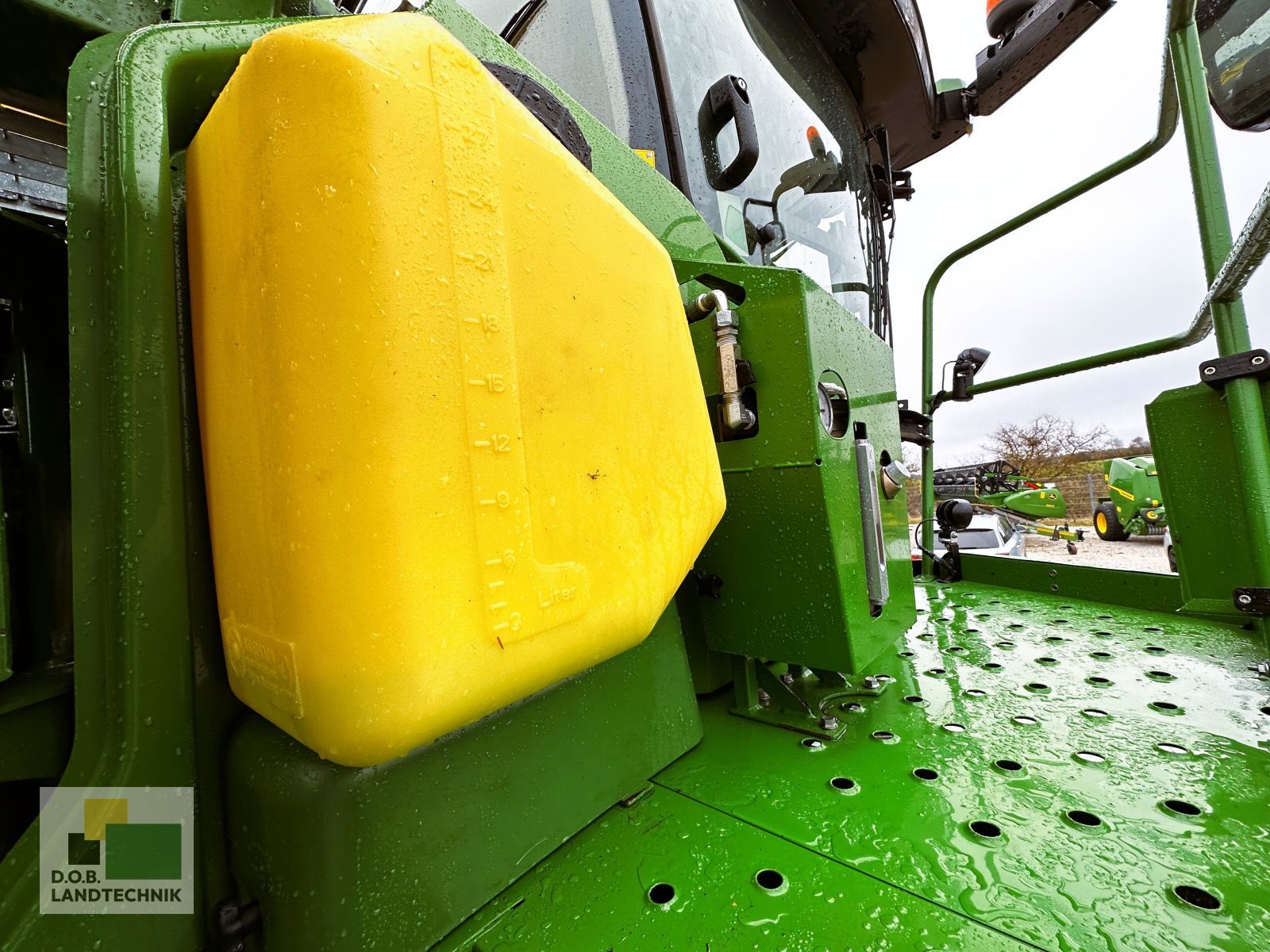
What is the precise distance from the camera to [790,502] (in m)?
1.08

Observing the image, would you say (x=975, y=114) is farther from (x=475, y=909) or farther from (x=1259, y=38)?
(x=475, y=909)

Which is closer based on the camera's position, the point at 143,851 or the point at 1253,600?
the point at 143,851

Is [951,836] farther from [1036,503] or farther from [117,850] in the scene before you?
[1036,503]

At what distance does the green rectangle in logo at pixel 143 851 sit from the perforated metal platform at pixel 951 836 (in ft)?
1.16

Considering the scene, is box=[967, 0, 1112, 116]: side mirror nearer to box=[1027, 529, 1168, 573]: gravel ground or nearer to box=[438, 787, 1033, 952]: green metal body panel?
box=[438, 787, 1033, 952]: green metal body panel

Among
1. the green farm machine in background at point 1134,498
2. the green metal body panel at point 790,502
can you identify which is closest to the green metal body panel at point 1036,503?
the green farm machine in background at point 1134,498

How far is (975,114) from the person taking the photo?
8.18ft

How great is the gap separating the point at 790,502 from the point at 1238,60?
155cm

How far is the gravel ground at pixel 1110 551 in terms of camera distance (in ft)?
21.2

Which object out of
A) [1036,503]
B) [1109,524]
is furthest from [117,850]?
[1109,524]

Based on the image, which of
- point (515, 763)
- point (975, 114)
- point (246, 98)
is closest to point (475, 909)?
point (515, 763)

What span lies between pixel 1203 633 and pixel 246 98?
2.58m

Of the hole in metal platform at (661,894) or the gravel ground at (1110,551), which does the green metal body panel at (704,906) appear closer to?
the hole in metal platform at (661,894)

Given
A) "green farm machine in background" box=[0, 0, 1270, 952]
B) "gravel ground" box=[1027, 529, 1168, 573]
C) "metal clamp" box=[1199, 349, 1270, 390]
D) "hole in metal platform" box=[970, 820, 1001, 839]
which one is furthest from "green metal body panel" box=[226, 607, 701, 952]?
"gravel ground" box=[1027, 529, 1168, 573]
